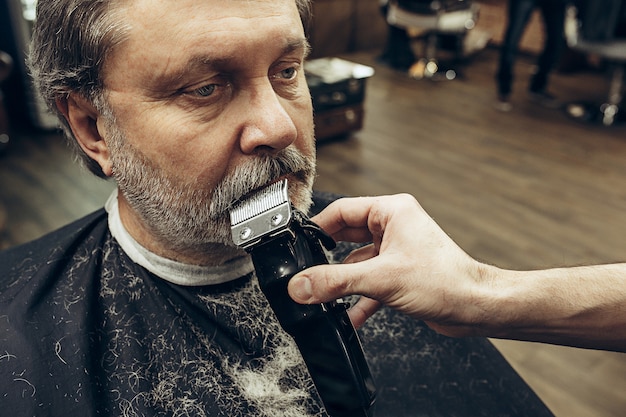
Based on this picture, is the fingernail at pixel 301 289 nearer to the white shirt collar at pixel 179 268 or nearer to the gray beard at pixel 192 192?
the gray beard at pixel 192 192

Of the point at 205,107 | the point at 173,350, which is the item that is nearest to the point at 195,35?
the point at 205,107

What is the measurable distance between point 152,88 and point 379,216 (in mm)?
462

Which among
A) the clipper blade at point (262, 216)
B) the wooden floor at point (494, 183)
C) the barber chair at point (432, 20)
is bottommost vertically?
the wooden floor at point (494, 183)

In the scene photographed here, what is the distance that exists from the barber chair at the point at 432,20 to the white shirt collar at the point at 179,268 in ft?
15.8

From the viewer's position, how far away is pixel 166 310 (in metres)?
1.15

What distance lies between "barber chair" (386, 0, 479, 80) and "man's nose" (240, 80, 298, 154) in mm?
4875

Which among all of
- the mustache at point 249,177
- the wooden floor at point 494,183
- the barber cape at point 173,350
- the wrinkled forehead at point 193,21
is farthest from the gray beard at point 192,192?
the wooden floor at point 494,183

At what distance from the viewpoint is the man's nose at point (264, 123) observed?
98 cm

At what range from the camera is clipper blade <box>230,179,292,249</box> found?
87cm

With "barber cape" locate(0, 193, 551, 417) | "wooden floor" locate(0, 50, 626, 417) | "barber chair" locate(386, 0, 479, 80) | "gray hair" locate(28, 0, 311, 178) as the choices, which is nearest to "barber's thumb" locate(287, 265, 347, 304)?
"barber cape" locate(0, 193, 551, 417)

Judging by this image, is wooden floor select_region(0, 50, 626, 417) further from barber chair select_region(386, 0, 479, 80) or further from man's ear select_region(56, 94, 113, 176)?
man's ear select_region(56, 94, 113, 176)

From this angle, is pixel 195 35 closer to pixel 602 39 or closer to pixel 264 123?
pixel 264 123

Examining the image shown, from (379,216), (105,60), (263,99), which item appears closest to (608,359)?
(379,216)

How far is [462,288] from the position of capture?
851 mm
